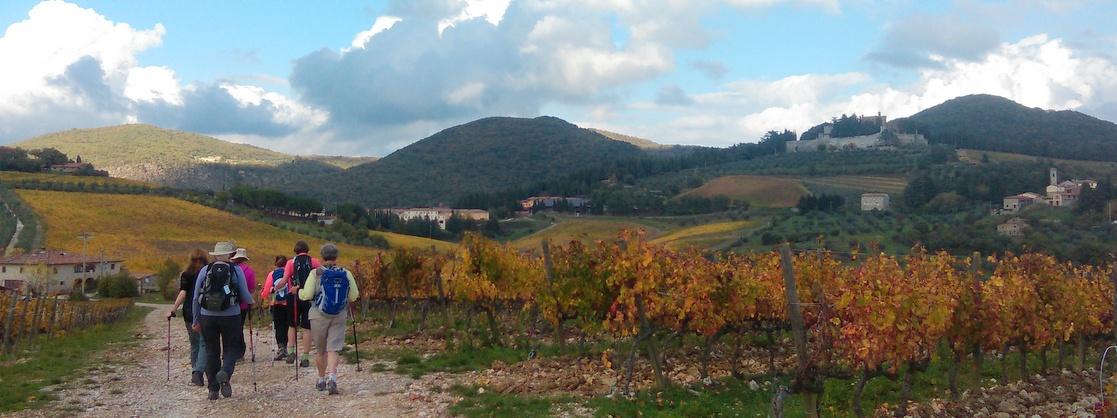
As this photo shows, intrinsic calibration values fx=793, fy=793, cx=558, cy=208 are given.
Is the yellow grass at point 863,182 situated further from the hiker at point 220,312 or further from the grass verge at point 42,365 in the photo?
the hiker at point 220,312

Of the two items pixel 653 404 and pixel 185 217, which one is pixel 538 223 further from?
pixel 653 404

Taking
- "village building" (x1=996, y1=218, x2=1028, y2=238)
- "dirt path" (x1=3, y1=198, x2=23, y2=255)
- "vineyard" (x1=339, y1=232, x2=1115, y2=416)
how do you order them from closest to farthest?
"vineyard" (x1=339, y1=232, x2=1115, y2=416) → "village building" (x1=996, y1=218, x2=1028, y2=238) → "dirt path" (x1=3, y1=198, x2=23, y2=255)

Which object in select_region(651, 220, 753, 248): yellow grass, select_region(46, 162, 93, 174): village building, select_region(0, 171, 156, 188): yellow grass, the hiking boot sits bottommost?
select_region(651, 220, 753, 248): yellow grass

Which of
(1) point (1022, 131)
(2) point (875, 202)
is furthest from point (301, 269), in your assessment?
(1) point (1022, 131)

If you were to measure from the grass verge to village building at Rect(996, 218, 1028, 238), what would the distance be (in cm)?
4615

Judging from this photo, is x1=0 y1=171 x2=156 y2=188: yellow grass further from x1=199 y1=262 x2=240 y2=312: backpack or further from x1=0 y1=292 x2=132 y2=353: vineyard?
x1=199 y1=262 x2=240 y2=312: backpack

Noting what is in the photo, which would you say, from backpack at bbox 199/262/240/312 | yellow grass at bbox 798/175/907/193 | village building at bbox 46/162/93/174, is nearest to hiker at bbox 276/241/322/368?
backpack at bbox 199/262/240/312

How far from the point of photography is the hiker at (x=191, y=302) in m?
9.84

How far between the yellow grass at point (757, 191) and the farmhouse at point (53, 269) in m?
61.0

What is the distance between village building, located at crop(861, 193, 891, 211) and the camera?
241 ft

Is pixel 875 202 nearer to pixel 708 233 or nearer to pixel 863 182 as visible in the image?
pixel 708 233

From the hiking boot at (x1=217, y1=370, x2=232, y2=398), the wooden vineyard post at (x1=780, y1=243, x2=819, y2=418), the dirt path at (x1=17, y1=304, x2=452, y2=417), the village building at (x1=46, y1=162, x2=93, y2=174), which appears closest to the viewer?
the wooden vineyard post at (x1=780, y1=243, x2=819, y2=418)

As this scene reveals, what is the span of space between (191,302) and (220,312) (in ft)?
3.32

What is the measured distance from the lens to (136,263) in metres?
61.3
